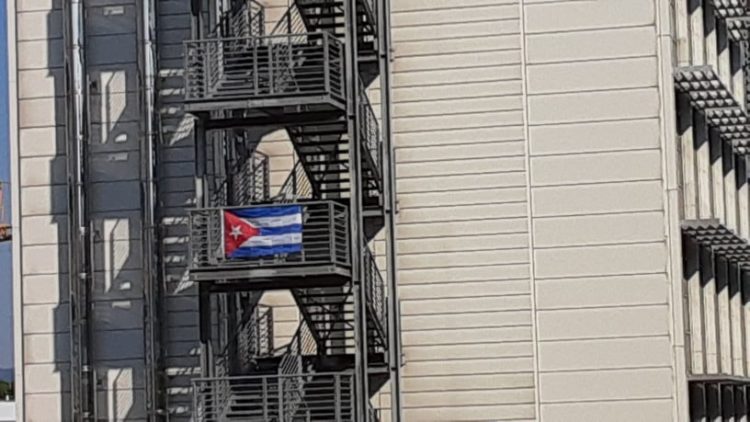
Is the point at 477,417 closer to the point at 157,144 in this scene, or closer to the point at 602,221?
the point at 602,221

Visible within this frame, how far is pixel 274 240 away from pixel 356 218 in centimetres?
161

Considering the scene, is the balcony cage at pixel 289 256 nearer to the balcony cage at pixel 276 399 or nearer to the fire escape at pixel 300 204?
the fire escape at pixel 300 204

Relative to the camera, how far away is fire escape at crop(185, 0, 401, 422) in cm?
4409

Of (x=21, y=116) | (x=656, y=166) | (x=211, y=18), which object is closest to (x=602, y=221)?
(x=656, y=166)

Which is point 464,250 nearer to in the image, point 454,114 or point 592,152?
point 454,114

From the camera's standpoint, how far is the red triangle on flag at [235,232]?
145ft

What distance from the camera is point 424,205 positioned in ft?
156

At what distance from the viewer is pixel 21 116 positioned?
49.4 m

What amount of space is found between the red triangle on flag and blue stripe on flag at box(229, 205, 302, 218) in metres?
0.11

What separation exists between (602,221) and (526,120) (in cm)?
231

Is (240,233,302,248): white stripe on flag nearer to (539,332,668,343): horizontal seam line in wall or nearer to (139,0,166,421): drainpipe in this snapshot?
(139,0,166,421): drainpipe

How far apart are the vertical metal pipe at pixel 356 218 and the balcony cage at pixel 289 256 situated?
0.19m

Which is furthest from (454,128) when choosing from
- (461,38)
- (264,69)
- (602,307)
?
(264,69)

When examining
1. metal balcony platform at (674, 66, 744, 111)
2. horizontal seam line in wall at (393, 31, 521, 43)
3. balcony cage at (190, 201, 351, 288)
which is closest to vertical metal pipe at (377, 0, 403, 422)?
horizontal seam line in wall at (393, 31, 521, 43)
